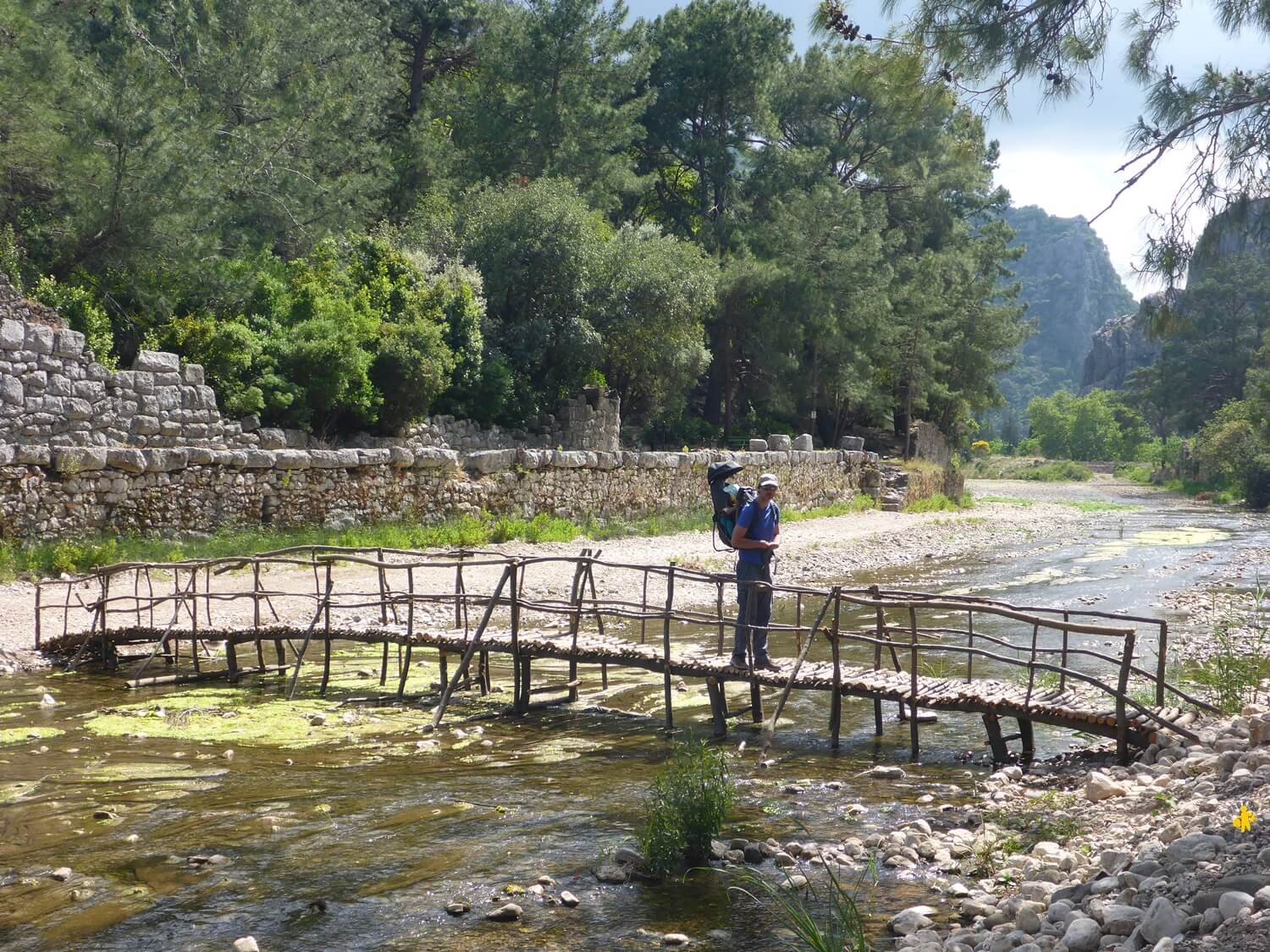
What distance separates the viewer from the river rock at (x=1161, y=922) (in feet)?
14.7

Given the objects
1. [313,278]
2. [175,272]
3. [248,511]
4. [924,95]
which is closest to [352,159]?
[313,278]

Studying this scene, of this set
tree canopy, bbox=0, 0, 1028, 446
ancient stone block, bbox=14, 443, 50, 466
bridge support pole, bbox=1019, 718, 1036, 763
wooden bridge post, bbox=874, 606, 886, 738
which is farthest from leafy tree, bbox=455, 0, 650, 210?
bridge support pole, bbox=1019, 718, 1036, 763

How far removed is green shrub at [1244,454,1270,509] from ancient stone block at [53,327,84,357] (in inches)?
1636

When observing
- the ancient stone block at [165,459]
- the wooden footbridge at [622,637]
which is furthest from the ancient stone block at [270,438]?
the wooden footbridge at [622,637]

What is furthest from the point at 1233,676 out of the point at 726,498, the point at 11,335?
the point at 11,335

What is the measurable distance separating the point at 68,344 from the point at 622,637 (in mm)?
8719

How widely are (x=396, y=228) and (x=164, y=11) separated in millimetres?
6849

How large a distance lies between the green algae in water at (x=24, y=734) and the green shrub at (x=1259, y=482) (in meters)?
44.1

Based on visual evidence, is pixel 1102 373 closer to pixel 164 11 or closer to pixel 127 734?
pixel 164 11

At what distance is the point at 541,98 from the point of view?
3225 centimetres

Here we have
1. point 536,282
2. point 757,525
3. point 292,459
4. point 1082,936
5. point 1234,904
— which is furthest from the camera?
point 536,282

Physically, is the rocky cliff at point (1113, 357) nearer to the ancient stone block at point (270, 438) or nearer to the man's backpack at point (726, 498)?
the ancient stone block at point (270, 438)

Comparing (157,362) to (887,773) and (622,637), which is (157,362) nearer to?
(622,637)

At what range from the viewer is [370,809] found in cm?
759
